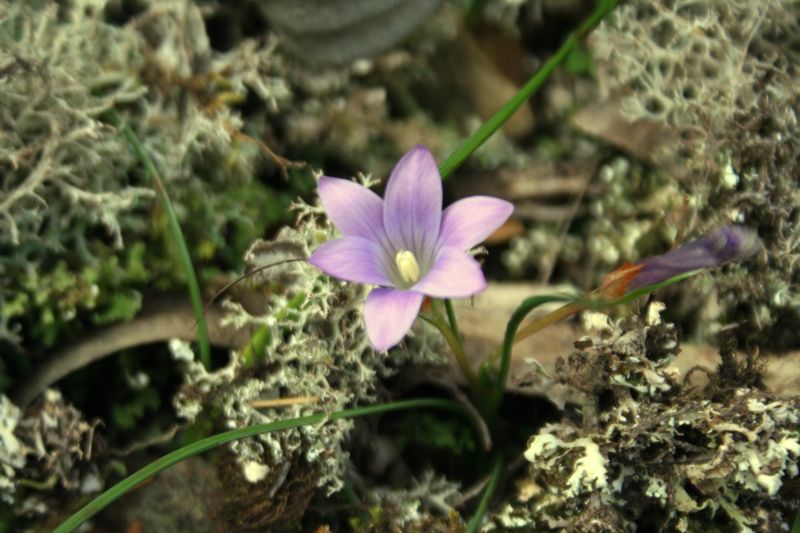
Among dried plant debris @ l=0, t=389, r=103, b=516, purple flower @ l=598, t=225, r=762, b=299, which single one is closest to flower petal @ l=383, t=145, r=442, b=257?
purple flower @ l=598, t=225, r=762, b=299

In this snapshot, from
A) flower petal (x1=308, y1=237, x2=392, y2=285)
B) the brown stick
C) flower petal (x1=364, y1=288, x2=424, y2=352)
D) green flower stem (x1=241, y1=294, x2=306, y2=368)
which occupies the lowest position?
the brown stick

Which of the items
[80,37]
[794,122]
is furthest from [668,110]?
[80,37]

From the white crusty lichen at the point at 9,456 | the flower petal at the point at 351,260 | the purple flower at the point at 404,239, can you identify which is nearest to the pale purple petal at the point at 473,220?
the purple flower at the point at 404,239

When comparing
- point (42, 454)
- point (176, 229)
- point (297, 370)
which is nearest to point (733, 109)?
point (297, 370)

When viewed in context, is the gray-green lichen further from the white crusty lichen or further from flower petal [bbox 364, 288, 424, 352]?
flower petal [bbox 364, 288, 424, 352]

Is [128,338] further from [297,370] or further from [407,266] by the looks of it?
[407,266]
